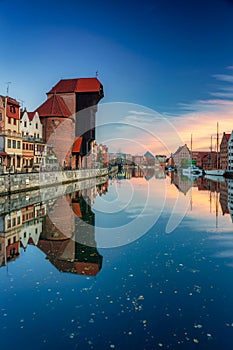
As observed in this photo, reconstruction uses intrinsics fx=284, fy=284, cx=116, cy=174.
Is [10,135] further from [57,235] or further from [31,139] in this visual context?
[57,235]

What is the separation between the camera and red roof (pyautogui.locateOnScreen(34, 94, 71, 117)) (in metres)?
49.2

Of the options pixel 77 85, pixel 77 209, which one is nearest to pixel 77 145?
pixel 77 85

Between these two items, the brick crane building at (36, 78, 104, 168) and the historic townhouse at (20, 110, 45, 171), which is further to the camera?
the brick crane building at (36, 78, 104, 168)

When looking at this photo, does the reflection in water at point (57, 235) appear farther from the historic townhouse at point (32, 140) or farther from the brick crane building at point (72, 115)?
the brick crane building at point (72, 115)

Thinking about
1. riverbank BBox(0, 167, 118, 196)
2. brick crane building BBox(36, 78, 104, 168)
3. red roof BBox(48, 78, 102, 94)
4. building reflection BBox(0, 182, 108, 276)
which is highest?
red roof BBox(48, 78, 102, 94)

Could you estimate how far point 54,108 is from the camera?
163 feet

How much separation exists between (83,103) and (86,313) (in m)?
51.3

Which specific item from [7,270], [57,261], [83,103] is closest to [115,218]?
[57,261]

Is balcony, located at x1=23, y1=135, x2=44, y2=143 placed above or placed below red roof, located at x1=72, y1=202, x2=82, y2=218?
above

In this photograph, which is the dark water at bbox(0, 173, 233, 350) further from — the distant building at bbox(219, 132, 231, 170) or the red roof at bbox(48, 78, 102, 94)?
the distant building at bbox(219, 132, 231, 170)

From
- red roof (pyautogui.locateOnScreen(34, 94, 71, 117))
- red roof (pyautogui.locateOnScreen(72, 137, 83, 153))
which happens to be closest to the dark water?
red roof (pyautogui.locateOnScreen(72, 137, 83, 153))

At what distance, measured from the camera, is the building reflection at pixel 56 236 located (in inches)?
334

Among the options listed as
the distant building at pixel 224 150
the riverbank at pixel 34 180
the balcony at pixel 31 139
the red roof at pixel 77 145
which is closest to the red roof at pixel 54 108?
the red roof at pixel 77 145

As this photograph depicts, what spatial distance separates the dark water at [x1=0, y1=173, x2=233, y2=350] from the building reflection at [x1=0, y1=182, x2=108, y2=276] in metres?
0.04
